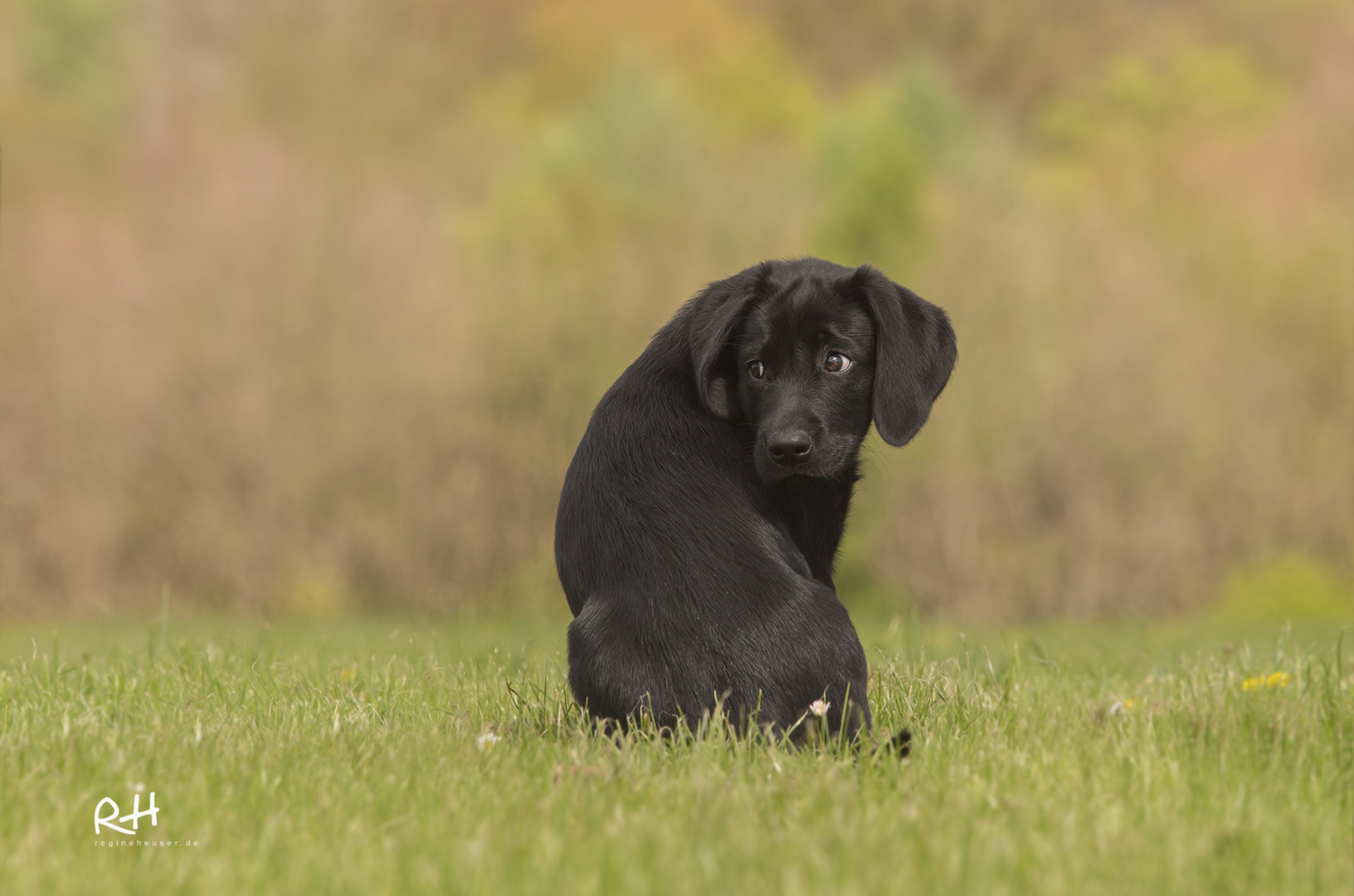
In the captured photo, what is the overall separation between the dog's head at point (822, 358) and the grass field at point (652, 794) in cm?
99

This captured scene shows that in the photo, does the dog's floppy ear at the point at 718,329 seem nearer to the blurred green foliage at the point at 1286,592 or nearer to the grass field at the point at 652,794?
the grass field at the point at 652,794

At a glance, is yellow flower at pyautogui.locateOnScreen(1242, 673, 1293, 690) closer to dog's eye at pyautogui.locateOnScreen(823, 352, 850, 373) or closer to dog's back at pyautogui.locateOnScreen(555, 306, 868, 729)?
dog's back at pyautogui.locateOnScreen(555, 306, 868, 729)

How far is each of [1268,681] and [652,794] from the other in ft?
9.15

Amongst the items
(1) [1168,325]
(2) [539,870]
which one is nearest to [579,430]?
(1) [1168,325]

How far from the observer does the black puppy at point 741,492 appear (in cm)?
365

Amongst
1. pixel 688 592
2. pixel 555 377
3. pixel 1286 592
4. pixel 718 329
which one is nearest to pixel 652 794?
pixel 688 592

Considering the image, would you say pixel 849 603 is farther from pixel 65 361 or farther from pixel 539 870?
pixel 539 870

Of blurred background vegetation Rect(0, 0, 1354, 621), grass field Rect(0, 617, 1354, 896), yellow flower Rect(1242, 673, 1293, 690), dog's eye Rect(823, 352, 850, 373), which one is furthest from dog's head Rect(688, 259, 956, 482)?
blurred background vegetation Rect(0, 0, 1354, 621)

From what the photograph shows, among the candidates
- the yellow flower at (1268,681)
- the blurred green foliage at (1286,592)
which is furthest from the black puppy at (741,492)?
the blurred green foliage at (1286,592)

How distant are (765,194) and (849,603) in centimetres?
603

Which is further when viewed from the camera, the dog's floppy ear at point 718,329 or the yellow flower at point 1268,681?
the yellow flower at point 1268,681

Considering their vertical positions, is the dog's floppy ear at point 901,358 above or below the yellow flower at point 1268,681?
above

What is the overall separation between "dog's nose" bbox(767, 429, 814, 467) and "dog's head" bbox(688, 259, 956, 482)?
6cm

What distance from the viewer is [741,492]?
3.90 m
